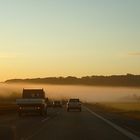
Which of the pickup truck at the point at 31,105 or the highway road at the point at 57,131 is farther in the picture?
the pickup truck at the point at 31,105

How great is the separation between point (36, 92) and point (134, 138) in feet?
99.7

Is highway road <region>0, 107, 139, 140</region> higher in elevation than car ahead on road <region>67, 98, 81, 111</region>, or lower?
lower

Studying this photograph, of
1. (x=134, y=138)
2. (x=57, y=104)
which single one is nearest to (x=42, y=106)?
(x=134, y=138)

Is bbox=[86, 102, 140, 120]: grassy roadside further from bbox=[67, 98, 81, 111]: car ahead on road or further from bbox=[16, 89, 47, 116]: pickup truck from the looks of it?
bbox=[16, 89, 47, 116]: pickup truck

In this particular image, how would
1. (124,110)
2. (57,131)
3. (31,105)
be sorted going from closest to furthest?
(57,131) < (31,105) < (124,110)

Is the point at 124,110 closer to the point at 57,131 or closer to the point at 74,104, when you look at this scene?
the point at 74,104

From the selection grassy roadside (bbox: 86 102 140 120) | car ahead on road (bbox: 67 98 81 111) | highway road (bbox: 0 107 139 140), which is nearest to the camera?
highway road (bbox: 0 107 139 140)

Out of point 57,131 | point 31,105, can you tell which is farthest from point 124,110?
point 57,131

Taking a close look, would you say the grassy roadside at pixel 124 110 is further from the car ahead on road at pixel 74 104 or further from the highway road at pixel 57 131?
the highway road at pixel 57 131

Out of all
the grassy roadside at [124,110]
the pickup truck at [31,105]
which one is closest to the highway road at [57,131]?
the pickup truck at [31,105]

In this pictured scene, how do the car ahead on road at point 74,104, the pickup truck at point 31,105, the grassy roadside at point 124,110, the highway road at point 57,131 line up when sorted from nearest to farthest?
the highway road at point 57,131, the pickup truck at point 31,105, the grassy roadside at point 124,110, the car ahead on road at point 74,104

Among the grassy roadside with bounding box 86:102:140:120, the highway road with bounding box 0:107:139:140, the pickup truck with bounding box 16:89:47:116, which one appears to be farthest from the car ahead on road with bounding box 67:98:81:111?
the highway road with bounding box 0:107:139:140

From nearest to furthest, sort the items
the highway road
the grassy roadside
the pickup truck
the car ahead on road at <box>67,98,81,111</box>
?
the highway road
the pickup truck
the grassy roadside
the car ahead on road at <box>67,98,81,111</box>

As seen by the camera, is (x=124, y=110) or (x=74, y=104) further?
(x=124, y=110)
